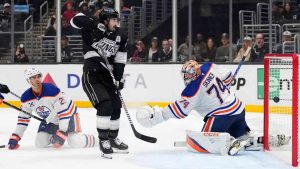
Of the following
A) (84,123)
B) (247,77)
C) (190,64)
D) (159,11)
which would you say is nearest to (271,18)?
(247,77)

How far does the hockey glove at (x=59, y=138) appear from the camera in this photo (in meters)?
5.56

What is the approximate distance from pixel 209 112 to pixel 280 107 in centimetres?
119

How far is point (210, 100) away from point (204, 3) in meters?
6.75

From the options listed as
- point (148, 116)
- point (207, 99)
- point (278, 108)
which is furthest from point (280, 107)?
point (148, 116)

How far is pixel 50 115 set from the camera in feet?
18.3

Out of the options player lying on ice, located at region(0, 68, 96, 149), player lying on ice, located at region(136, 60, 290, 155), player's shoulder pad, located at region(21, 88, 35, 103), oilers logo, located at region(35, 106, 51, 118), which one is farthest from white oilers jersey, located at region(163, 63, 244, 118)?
player's shoulder pad, located at region(21, 88, 35, 103)

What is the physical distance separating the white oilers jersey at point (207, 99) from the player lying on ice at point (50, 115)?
0.84 metres

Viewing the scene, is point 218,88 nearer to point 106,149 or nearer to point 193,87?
point 193,87

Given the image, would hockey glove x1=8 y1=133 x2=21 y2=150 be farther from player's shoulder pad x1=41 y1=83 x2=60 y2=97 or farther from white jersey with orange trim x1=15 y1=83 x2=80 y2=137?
player's shoulder pad x1=41 y1=83 x2=60 y2=97

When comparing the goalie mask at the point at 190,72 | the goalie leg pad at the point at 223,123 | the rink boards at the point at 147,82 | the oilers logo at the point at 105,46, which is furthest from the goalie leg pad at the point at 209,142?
the rink boards at the point at 147,82

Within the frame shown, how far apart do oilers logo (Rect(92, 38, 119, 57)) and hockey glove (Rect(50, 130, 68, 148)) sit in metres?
0.75

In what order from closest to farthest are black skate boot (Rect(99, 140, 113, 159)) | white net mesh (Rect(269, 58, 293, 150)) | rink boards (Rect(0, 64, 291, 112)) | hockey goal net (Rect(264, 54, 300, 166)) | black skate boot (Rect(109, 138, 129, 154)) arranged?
hockey goal net (Rect(264, 54, 300, 166)) → black skate boot (Rect(99, 140, 113, 159)) → black skate boot (Rect(109, 138, 129, 154)) → white net mesh (Rect(269, 58, 293, 150)) → rink boards (Rect(0, 64, 291, 112))

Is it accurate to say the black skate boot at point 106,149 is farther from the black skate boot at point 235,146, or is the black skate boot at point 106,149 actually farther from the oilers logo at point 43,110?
the black skate boot at point 235,146

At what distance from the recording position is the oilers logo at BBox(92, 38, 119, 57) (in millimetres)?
5285
